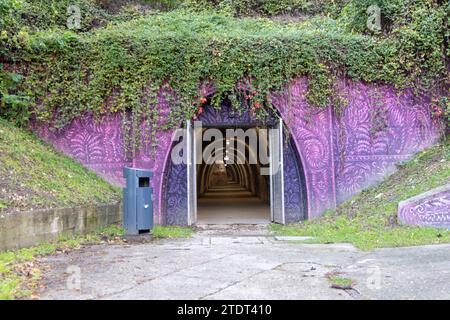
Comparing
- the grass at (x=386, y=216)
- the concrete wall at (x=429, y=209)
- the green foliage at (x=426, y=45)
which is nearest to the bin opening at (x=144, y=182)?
the grass at (x=386, y=216)

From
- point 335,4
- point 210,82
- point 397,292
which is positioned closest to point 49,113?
point 210,82

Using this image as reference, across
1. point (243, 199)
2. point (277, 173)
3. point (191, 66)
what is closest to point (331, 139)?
point (277, 173)

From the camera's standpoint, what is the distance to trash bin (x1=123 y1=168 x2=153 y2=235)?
8.02 metres

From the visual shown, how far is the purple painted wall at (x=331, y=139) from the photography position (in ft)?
36.4

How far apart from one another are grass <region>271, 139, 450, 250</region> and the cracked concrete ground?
2.19 ft

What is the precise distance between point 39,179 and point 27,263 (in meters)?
2.68

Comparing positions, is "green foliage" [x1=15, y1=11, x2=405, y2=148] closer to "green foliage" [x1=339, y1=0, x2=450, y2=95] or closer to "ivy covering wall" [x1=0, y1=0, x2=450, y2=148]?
"ivy covering wall" [x1=0, y1=0, x2=450, y2=148]

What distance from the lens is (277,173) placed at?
11.6m

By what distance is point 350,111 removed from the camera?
11.5 metres

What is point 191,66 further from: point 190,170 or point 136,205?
point 136,205

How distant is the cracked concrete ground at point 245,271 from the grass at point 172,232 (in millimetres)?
1202

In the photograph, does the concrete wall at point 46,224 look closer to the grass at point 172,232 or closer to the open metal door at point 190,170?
the grass at point 172,232
